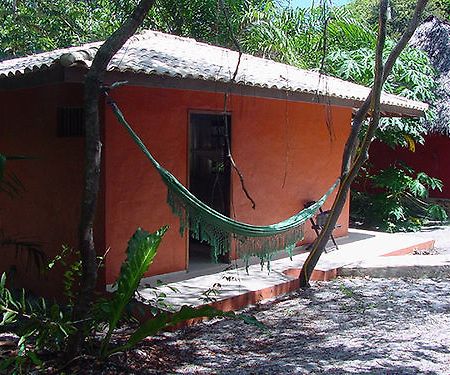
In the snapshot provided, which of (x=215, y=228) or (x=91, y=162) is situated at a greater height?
(x=91, y=162)

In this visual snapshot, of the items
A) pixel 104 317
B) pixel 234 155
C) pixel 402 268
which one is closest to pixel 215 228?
pixel 104 317

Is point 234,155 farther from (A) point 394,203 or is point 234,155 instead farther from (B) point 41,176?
(A) point 394,203

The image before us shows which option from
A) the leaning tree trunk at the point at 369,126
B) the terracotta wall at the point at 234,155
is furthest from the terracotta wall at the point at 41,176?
the leaning tree trunk at the point at 369,126

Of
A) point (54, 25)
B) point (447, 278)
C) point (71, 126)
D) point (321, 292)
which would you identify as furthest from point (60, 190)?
point (54, 25)

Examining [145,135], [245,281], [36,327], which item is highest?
[145,135]

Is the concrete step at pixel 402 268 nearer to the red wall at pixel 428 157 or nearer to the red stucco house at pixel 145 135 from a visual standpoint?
the red stucco house at pixel 145 135

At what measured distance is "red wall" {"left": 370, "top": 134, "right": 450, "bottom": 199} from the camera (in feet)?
37.8

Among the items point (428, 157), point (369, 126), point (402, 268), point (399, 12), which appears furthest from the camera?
point (399, 12)

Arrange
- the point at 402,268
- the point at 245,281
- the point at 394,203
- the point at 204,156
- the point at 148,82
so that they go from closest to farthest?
the point at 148,82, the point at 245,281, the point at 402,268, the point at 204,156, the point at 394,203

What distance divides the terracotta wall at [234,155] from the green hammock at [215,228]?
2.52 ft

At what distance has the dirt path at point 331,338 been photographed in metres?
3.45

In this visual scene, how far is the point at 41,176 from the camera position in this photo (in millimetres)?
5371

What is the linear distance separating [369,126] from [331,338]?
2212 millimetres

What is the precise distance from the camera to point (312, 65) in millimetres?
10594
